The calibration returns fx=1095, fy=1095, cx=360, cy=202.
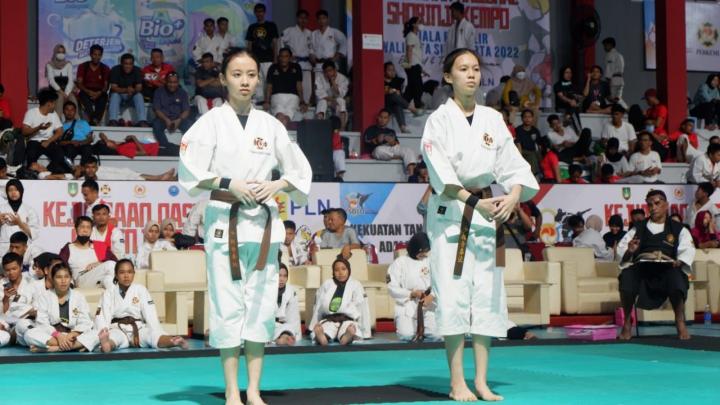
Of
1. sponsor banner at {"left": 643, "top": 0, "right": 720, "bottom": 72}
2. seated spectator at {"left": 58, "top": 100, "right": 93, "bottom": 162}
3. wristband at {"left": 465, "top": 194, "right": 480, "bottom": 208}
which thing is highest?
sponsor banner at {"left": 643, "top": 0, "right": 720, "bottom": 72}

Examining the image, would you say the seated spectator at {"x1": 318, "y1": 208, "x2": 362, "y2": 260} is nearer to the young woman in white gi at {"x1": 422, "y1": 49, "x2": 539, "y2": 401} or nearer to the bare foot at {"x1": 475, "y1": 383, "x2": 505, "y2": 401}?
the young woman in white gi at {"x1": 422, "y1": 49, "x2": 539, "y2": 401}

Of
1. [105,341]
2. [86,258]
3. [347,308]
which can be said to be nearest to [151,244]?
[86,258]

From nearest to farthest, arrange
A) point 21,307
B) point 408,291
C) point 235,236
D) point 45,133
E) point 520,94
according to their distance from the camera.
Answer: point 235,236 < point 21,307 < point 408,291 < point 45,133 < point 520,94

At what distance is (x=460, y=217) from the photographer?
233 inches

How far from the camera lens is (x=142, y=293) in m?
10.5

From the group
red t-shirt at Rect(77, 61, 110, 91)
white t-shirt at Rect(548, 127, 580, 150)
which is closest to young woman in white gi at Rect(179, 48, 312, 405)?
red t-shirt at Rect(77, 61, 110, 91)

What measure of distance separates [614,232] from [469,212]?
9.23 metres

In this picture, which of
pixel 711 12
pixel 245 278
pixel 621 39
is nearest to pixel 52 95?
pixel 245 278

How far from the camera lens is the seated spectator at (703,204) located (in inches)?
595

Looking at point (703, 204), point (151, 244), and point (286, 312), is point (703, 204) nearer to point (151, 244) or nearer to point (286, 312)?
point (286, 312)

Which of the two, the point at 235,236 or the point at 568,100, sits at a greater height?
the point at 568,100

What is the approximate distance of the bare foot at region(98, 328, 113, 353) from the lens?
10039 millimetres

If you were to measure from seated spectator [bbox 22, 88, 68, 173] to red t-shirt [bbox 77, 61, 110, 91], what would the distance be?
1512 mm

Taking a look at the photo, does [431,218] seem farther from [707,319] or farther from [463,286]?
[707,319]
